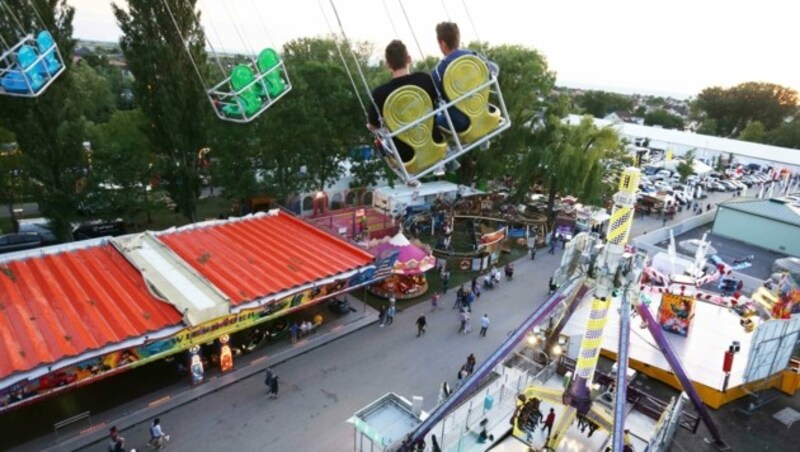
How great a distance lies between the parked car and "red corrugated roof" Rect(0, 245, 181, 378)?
1022cm

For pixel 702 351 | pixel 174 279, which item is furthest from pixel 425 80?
pixel 702 351

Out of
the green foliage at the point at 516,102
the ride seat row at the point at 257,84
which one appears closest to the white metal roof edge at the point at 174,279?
the ride seat row at the point at 257,84

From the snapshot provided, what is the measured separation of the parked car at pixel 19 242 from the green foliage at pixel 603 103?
333 feet

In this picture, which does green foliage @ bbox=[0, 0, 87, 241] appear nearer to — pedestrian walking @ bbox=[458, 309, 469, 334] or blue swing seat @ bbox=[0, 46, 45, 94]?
blue swing seat @ bbox=[0, 46, 45, 94]

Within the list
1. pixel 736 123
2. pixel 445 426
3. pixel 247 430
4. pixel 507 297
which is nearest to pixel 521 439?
pixel 445 426

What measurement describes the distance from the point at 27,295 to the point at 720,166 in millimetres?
69618

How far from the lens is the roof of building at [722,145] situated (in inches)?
2319

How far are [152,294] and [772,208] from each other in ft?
120

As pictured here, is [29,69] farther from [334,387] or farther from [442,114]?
[334,387]

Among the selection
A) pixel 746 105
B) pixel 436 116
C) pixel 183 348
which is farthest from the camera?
pixel 746 105

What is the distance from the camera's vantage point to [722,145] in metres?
63.0

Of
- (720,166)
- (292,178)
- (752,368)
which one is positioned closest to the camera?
(752,368)

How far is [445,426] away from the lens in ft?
45.6

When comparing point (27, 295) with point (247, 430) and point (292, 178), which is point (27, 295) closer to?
point (247, 430)
